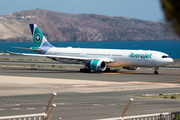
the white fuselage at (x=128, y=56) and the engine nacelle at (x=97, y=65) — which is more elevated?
the white fuselage at (x=128, y=56)

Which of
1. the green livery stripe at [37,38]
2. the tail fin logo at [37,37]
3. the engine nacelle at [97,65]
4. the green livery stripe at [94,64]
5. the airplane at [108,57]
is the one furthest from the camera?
the tail fin logo at [37,37]

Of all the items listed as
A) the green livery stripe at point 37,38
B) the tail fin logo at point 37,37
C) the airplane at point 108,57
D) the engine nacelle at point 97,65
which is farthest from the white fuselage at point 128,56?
the tail fin logo at point 37,37

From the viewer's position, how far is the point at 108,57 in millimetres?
53438

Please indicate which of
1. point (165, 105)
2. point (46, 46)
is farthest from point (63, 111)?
point (46, 46)

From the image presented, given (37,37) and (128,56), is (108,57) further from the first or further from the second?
(37,37)

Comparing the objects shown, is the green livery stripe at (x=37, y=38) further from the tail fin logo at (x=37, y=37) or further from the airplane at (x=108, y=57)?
the airplane at (x=108, y=57)

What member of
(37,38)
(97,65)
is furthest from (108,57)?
(37,38)

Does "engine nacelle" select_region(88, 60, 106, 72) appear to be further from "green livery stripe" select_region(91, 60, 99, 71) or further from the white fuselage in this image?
the white fuselage

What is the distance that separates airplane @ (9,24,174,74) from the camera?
4939 centimetres

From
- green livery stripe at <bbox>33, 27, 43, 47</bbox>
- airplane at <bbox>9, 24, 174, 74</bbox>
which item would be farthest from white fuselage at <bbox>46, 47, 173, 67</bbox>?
green livery stripe at <bbox>33, 27, 43, 47</bbox>

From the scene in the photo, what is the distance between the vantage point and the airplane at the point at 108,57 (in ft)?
162

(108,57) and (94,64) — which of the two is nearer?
(94,64)

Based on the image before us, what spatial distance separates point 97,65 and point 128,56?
5.04 m

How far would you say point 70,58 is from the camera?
5462cm
